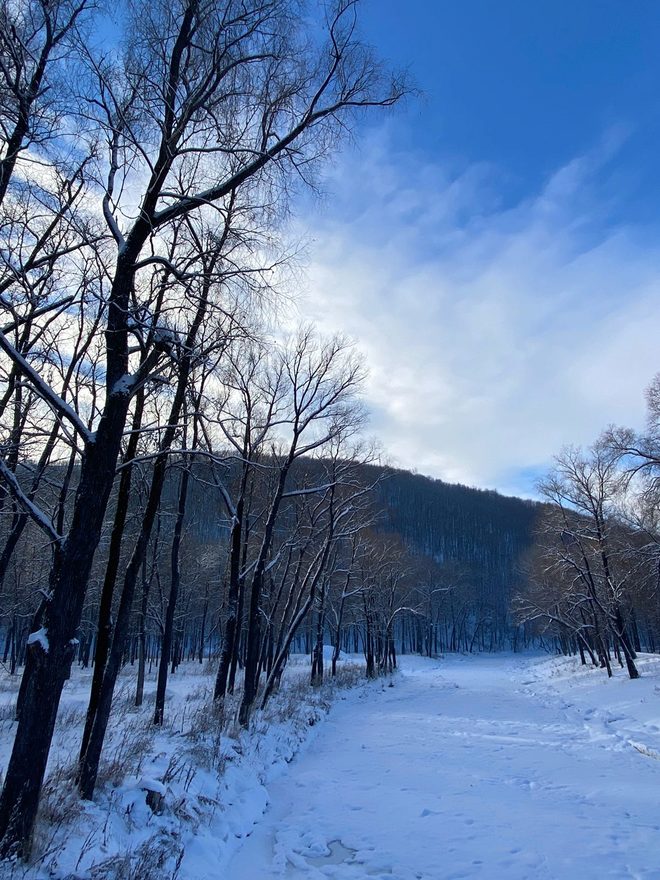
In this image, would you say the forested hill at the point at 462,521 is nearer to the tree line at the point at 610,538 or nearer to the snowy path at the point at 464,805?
the tree line at the point at 610,538

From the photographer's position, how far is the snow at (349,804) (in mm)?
5516

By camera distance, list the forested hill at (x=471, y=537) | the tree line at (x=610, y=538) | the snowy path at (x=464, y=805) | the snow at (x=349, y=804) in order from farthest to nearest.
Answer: the forested hill at (x=471, y=537)
the tree line at (x=610, y=538)
the snowy path at (x=464, y=805)
the snow at (x=349, y=804)

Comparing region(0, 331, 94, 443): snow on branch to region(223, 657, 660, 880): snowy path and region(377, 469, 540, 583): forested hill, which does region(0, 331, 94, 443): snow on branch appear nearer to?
region(223, 657, 660, 880): snowy path

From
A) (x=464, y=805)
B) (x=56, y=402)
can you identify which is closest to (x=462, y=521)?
(x=464, y=805)

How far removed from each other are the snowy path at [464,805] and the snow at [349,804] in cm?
3

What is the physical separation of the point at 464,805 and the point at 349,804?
1.77 m

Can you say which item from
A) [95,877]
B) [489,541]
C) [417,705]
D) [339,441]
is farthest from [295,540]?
[489,541]

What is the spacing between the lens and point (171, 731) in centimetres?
1043

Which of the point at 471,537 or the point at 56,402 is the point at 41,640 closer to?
the point at 56,402

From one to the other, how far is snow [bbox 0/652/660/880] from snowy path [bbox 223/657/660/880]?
0.03 metres

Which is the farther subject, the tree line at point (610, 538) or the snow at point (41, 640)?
the tree line at point (610, 538)

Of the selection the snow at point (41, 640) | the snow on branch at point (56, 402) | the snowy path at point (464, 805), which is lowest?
the snowy path at point (464, 805)

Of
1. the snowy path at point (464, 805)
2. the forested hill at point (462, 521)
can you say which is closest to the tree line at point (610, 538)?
the snowy path at point (464, 805)

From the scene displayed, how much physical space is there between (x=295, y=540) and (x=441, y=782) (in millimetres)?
12945
